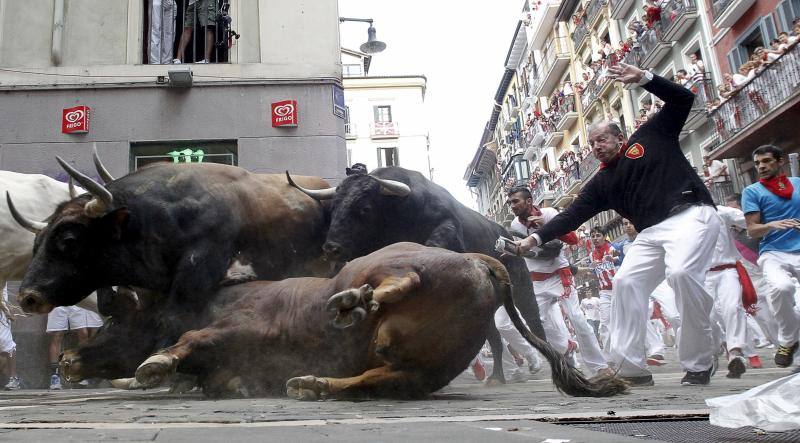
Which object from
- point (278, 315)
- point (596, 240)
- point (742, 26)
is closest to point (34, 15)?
point (278, 315)

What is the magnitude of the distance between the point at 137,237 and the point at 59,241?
1.60 feet

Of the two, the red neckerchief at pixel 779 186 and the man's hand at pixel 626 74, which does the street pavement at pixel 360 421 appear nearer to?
the man's hand at pixel 626 74

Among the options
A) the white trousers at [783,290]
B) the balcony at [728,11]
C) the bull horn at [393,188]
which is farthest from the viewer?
the balcony at [728,11]

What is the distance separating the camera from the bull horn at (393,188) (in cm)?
594

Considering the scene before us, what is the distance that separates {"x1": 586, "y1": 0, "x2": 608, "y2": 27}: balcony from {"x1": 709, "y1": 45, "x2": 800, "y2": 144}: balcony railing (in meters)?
12.9

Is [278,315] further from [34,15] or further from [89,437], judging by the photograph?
[34,15]

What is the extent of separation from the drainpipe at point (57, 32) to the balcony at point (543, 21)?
116ft

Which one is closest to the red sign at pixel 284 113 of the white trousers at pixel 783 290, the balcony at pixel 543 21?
the white trousers at pixel 783 290

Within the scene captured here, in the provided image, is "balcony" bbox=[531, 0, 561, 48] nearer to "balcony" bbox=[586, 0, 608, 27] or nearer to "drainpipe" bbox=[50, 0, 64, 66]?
"balcony" bbox=[586, 0, 608, 27]

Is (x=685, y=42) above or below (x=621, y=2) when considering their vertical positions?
below

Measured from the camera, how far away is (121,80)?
10102mm

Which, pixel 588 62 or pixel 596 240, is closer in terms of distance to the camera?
pixel 596 240

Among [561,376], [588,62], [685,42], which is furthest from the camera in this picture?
[588,62]

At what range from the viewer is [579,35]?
1471 inches
